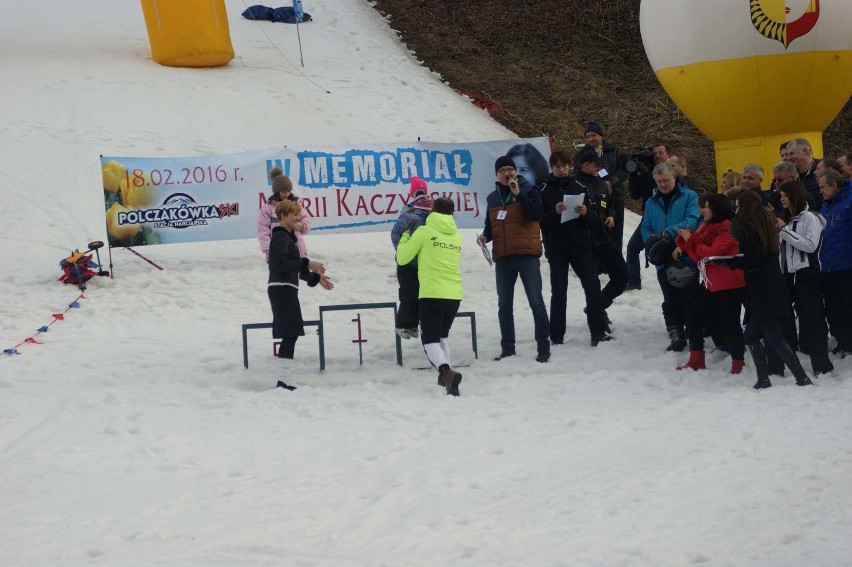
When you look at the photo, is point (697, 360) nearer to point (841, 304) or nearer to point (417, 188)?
point (841, 304)

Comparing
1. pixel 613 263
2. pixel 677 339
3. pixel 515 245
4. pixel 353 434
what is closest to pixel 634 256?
pixel 613 263

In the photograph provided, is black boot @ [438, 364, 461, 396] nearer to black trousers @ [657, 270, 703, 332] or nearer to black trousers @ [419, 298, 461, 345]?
black trousers @ [419, 298, 461, 345]

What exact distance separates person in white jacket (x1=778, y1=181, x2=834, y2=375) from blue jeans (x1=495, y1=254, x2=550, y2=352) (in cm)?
223

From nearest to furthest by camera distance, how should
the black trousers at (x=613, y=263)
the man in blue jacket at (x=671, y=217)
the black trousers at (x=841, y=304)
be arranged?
the black trousers at (x=841, y=304)
the man in blue jacket at (x=671, y=217)
the black trousers at (x=613, y=263)

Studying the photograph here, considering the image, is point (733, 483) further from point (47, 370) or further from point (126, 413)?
Result: point (47, 370)

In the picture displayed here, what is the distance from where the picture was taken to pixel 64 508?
22.4ft

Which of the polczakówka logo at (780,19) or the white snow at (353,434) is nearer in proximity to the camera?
the white snow at (353,434)

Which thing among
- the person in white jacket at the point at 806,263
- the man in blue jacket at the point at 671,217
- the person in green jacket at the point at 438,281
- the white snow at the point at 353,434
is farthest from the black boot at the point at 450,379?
the person in white jacket at the point at 806,263

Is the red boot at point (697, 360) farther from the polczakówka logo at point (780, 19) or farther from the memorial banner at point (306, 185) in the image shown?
the polczakówka logo at point (780, 19)

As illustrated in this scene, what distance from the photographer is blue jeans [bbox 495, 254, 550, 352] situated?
10461mm

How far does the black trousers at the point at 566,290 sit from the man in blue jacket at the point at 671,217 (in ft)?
1.96

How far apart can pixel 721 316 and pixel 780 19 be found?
21.3 feet

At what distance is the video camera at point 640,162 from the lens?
1225 cm

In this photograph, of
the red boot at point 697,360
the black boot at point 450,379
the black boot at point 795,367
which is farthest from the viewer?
the red boot at point 697,360
